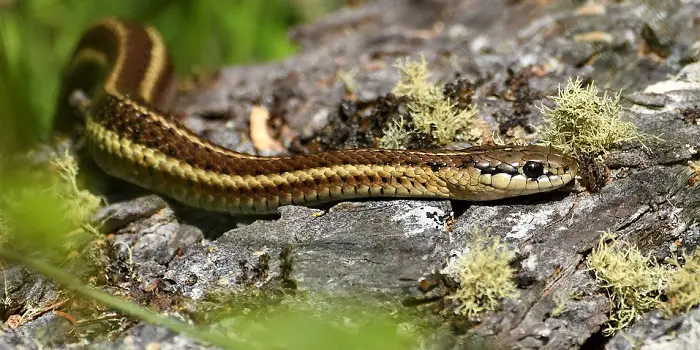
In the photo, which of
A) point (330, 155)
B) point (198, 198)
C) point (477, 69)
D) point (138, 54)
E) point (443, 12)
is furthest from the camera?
point (443, 12)

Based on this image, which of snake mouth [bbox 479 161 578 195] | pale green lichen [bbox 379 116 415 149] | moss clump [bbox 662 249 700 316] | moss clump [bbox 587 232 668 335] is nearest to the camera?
moss clump [bbox 662 249 700 316]

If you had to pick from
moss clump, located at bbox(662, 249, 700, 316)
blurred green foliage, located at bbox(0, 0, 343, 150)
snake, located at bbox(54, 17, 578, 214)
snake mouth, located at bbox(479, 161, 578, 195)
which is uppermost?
blurred green foliage, located at bbox(0, 0, 343, 150)

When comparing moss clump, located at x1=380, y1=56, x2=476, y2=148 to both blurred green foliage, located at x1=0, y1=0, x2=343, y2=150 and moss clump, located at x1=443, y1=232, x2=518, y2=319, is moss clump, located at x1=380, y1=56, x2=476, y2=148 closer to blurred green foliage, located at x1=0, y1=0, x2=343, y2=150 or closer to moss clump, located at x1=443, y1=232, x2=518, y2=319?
moss clump, located at x1=443, y1=232, x2=518, y2=319

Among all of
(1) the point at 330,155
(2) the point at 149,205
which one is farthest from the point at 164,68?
(1) the point at 330,155

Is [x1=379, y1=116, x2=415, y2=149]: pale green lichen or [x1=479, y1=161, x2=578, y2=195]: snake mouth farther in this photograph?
[x1=379, y1=116, x2=415, y2=149]: pale green lichen

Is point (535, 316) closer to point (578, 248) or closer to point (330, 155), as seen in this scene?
point (578, 248)

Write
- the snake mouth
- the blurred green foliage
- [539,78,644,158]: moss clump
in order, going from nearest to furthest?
the snake mouth < [539,78,644,158]: moss clump < the blurred green foliage

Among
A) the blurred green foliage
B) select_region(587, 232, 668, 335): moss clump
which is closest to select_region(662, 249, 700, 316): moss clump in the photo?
select_region(587, 232, 668, 335): moss clump

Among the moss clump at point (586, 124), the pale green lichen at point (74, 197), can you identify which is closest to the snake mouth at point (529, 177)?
the moss clump at point (586, 124)
